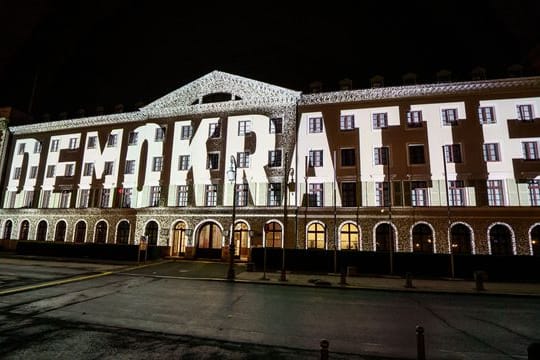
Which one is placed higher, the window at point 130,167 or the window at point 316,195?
the window at point 130,167

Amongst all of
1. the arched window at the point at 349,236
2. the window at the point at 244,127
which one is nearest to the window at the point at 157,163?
the window at the point at 244,127

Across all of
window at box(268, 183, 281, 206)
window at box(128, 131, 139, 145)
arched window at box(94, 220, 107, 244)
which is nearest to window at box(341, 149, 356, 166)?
window at box(268, 183, 281, 206)

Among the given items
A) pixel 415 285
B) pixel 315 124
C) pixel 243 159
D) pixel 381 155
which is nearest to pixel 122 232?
pixel 243 159

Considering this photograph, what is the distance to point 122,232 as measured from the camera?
3278 cm

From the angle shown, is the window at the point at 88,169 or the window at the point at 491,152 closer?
the window at the point at 491,152

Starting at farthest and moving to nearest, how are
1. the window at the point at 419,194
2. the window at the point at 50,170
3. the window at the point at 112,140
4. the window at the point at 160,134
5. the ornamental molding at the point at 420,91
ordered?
1. the window at the point at 50,170
2. the window at the point at 112,140
3. the window at the point at 160,134
4. the window at the point at 419,194
5. the ornamental molding at the point at 420,91

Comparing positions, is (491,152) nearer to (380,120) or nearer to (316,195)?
(380,120)

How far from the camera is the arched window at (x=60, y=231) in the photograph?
1393 inches

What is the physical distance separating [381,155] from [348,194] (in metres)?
4.44

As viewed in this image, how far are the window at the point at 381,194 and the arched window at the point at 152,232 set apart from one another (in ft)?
69.5

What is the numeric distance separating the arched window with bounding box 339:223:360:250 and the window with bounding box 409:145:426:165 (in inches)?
294

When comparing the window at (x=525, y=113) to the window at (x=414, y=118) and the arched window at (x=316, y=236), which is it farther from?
the arched window at (x=316, y=236)

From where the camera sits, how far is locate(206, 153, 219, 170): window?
1210 inches

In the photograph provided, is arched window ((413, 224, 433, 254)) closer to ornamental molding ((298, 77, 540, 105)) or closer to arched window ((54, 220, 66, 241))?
ornamental molding ((298, 77, 540, 105))
